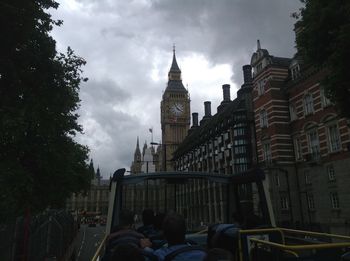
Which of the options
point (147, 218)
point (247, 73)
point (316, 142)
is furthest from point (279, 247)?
point (247, 73)

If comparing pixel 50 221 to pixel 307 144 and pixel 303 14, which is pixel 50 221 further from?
pixel 307 144

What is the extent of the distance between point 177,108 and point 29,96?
13871cm

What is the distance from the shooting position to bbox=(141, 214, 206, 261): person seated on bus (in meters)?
3.92

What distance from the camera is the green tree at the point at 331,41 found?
48.1 feet

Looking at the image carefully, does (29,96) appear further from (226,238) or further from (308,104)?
(308,104)

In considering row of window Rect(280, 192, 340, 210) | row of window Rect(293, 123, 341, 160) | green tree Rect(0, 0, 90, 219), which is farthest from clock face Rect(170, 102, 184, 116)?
green tree Rect(0, 0, 90, 219)

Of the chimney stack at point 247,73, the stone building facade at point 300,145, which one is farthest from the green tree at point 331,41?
the chimney stack at point 247,73

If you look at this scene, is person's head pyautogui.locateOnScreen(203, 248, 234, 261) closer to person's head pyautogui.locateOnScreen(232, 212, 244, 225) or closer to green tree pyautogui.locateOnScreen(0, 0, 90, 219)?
person's head pyautogui.locateOnScreen(232, 212, 244, 225)

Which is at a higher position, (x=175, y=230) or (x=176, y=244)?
(x=175, y=230)

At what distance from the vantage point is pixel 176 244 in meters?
4.15

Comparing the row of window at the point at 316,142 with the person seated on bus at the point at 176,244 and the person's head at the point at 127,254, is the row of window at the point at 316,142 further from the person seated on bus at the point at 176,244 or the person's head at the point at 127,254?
the person's head at the point at 127,254

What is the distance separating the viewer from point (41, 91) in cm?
1686

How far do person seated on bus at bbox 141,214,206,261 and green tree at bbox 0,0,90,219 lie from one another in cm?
1095

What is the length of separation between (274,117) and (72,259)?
2610 centimetres
